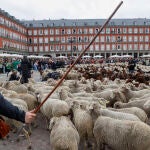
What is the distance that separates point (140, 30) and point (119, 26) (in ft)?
21.9

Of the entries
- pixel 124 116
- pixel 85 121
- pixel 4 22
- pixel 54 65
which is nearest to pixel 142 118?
pixel 124 116

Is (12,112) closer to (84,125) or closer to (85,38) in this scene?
(84,125)

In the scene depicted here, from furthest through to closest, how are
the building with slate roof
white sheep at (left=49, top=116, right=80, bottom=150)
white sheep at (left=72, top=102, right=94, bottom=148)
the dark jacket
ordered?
the building with slate roof, white sheep at (left=72, top=102, right=94, bottom=148), white sheep at (left=49, top=116, right=80, bottom=150), the dark jacket

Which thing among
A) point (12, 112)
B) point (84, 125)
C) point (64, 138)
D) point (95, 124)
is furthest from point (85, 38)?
point (12, 112)

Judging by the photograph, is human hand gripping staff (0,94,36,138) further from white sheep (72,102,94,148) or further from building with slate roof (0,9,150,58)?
building with slate roof (0,9,150,58)

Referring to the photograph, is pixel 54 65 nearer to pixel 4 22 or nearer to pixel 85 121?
pixel 85 121

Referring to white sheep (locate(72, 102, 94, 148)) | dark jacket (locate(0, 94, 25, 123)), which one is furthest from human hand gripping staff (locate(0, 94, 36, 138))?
white sheep (locate(72, 102, 94, 148))

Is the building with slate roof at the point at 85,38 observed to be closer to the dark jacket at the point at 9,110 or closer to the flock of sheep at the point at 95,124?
the flock of sheep at the point at 95,124

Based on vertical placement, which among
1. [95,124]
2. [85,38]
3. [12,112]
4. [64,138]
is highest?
[85,38]

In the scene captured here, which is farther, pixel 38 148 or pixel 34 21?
pixel 34 21

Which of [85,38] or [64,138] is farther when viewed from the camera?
[85,38]

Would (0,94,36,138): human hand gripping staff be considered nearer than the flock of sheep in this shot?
Yes

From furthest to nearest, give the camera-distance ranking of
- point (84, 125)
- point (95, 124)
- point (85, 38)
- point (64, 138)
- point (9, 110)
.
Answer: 1. point (85, 38)
2. point (84, 125)
3. point (95, 124)
4. point (64, 138)
5. point (9, 110)

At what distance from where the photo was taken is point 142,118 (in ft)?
26.9
